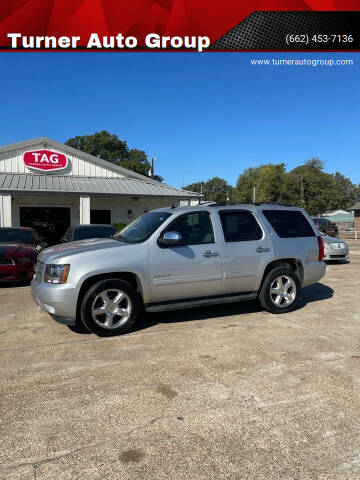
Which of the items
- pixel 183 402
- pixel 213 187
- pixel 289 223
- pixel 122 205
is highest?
pixel 213 187

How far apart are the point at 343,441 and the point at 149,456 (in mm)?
1359

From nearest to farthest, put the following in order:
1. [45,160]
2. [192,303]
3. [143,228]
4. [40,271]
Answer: [40,271] → [192,303] → [143,228] → [45,160]

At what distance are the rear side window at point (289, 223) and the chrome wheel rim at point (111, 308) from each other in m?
2.87

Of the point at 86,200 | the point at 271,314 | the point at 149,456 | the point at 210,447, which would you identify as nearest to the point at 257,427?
the point at 210,447

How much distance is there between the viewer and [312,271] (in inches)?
235

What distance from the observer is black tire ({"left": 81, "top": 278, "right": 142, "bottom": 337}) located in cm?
437

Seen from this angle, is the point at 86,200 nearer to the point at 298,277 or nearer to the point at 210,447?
the point at 298,277

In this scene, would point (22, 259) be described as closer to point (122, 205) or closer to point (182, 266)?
point (182, 266)

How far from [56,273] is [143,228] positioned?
4.94ft

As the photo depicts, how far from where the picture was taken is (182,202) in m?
19.3

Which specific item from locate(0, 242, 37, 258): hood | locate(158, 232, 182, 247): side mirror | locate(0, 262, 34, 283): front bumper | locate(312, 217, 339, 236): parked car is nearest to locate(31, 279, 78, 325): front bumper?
locate(158, 232, 182, 247): side mirror

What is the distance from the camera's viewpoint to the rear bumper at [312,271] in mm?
5914

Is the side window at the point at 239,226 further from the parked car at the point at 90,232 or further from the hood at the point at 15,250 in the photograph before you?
the hood at the point at 15,250

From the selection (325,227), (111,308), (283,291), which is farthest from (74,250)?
(325,227)
